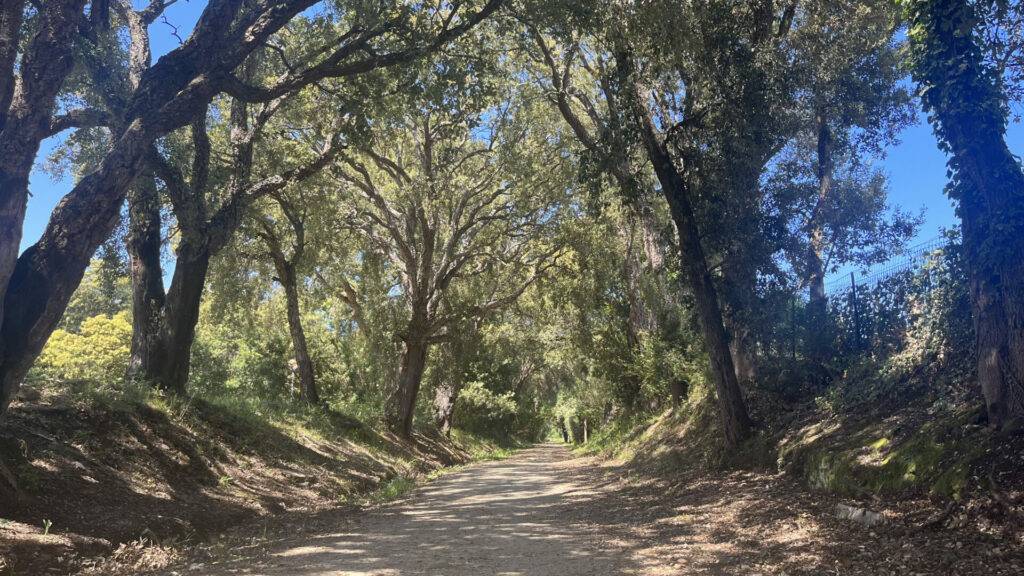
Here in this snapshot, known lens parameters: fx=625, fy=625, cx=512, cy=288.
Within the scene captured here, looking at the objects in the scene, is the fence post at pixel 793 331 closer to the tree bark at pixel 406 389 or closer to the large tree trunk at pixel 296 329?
the tree bark at pixel 406 389

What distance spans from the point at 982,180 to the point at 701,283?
5923 millimetres

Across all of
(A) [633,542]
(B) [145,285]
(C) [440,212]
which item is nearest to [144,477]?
(B) [145,285]

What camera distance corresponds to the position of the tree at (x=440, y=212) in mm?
19250

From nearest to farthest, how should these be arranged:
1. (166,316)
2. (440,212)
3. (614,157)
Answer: (166,316)
(614,157)
(440,212)

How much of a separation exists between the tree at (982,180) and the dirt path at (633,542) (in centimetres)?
192

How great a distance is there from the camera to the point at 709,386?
16953mm

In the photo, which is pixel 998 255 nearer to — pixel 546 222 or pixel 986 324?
pixel 986 324

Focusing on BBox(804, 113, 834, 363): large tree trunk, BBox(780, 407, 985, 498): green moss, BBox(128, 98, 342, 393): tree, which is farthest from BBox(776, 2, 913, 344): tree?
BBox(128, 98, 342, 393): tree

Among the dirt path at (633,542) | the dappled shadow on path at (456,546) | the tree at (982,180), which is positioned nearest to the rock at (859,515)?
the dirt path at (633,542)

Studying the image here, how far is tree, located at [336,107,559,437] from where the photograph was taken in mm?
19250

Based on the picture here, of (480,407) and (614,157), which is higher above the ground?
(614,157)

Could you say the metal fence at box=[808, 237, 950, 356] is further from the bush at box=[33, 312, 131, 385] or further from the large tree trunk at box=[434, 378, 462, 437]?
the bush at box=[33, 312, 131, 385]

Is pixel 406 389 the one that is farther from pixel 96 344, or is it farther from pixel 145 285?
pixel 96 344

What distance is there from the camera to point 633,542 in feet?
24.7
